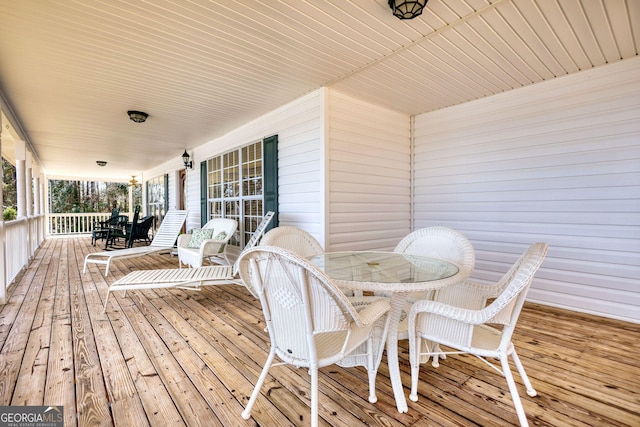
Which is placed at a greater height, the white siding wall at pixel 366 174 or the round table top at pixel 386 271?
the white siding wall at pixel 366 174

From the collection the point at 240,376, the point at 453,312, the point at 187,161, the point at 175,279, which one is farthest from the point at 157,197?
the point at 453,312

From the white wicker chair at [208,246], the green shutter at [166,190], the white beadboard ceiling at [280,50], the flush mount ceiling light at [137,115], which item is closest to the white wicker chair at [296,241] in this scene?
the white beadboard ceiling at [280,50]

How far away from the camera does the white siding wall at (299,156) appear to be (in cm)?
369

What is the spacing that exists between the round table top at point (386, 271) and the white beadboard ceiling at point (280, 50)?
6.05 feet

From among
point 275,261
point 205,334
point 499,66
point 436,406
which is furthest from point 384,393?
point 499,66

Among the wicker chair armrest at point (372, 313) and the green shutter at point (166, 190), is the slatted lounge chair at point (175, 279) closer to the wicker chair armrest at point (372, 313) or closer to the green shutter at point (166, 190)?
the wicker chair armrest at point (372, 313)

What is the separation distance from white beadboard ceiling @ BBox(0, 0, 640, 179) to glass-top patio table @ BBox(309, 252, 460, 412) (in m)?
1.85

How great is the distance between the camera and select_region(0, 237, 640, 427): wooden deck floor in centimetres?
157

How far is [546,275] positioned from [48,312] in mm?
5469

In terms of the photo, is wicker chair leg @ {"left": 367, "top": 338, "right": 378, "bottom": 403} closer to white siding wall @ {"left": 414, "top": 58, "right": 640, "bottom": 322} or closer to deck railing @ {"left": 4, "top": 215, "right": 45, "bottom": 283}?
white siding wall @ {"left": 414, "top": 58, "right": 640, "bottom": 322}

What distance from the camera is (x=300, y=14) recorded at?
2.21 meters

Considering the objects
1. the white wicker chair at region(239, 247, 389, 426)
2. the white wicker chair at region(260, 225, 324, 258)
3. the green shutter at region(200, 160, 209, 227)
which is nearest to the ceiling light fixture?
the green shutter at region(200, 160, 209, 227)

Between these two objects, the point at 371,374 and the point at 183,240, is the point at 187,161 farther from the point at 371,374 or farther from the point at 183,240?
the point at 371,374

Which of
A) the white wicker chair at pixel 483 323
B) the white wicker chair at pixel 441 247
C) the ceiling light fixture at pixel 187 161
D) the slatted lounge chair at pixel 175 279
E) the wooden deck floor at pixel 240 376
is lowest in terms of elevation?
the wooden deck floor at pixel 240 376
